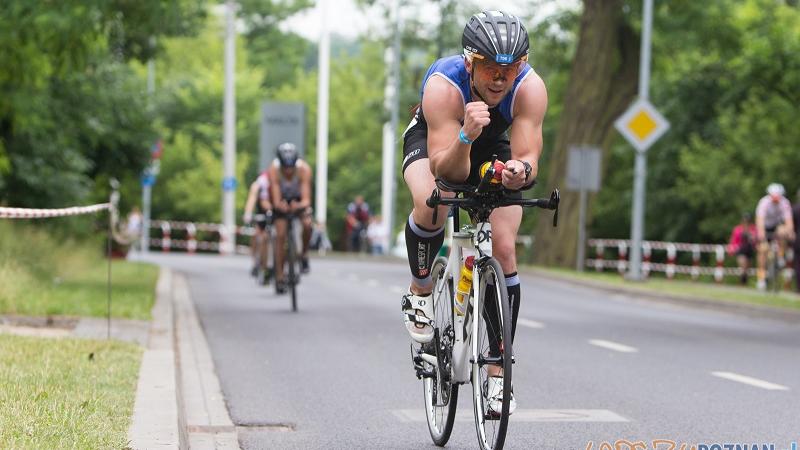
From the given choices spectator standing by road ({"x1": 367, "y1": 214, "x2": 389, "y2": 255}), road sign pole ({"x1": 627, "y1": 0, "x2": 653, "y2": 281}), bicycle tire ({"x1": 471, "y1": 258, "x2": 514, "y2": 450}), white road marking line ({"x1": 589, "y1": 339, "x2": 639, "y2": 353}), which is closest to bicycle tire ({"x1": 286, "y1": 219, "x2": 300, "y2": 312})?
white road marking line ({"x1": 589, "y1": 339, "x2": 639, "y2": 353})

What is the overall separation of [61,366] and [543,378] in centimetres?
327

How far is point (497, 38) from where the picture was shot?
6133 mm

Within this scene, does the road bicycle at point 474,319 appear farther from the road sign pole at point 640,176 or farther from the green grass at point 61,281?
the road sign pole at point 640,176

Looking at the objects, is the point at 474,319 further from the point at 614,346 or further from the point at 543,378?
the point at 614,346

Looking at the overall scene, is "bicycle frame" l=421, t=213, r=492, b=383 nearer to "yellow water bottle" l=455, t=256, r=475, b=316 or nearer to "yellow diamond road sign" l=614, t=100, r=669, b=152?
"yellow water bottle" l=455, t=256, r=475, b=316

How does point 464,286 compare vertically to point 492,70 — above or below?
below

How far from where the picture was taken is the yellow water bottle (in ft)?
21.4

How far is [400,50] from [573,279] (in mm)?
19079

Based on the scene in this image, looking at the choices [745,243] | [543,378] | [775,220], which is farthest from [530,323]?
[745,243]

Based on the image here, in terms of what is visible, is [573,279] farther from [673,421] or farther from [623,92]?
[673,421]

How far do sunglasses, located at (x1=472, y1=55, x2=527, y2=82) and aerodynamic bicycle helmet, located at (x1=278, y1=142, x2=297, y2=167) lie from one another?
33.5 ft

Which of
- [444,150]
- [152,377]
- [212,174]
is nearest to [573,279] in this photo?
[152,377]

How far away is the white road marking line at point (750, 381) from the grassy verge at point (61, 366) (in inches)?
159

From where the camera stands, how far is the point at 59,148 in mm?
23672
